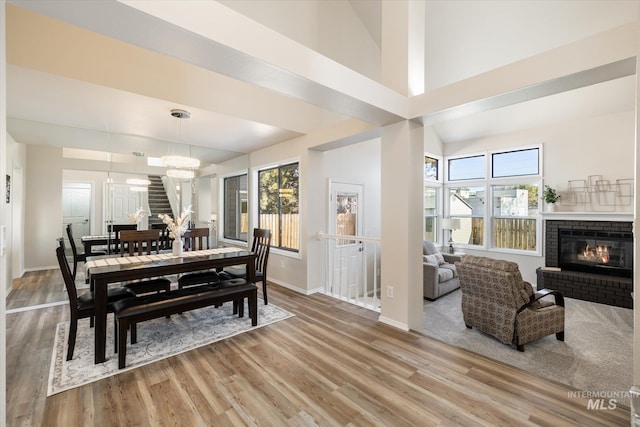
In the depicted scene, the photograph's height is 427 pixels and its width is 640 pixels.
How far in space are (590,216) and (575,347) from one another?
3.15 metres

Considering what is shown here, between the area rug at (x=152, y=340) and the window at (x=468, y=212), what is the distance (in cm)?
538

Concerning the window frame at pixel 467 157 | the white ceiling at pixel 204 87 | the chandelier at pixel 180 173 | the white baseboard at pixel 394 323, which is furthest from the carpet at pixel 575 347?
the chandelier at pixel 180 173

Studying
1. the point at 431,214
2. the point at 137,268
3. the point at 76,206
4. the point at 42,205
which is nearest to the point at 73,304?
the point at 137,268

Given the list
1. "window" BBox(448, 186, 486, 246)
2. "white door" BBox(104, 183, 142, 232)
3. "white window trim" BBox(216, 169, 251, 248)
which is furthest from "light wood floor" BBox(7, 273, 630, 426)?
"window" BBox(448, 186, 486, 246)

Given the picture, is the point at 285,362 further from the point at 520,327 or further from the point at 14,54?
the point at 14,54

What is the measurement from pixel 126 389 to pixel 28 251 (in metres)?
3.86

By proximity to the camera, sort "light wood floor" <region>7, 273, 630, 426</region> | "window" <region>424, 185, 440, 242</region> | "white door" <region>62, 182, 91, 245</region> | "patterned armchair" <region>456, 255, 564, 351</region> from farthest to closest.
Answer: "window" <region>424, 185, 440, 242</region> → "white door" <region>62, 182, 91, 245</region> → "patterned armchair" <region>456, 255, 564, 351</region> → "light wood floor" <region>7, 273, 630, 426</region>

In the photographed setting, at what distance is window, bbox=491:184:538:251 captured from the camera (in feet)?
19.6

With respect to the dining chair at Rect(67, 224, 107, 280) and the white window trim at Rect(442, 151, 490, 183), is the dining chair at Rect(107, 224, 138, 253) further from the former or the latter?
the white window trim at Rect(442, 151, 490, 183)

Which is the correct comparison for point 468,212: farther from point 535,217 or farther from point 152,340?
point 152,340

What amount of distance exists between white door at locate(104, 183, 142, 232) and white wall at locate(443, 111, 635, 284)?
7.31 metres

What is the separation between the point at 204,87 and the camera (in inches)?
133

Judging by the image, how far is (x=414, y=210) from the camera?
3158 millimetres

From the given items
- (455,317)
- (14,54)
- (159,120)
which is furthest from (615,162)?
(14,54)
